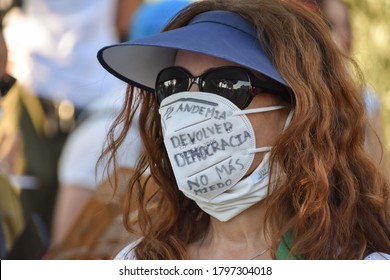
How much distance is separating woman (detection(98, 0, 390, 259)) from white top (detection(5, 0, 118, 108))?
2850mm

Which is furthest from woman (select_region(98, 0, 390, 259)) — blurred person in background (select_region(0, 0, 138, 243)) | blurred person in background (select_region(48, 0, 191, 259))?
blurred person in background (select_region(0, 0, 138, 243))

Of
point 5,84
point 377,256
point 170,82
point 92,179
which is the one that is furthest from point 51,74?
point 377,256

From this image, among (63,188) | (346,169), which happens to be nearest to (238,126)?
(346,169)

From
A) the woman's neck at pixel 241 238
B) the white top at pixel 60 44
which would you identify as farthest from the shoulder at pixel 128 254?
the white top at pixel 60 44

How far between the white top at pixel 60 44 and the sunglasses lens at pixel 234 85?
9.68ft

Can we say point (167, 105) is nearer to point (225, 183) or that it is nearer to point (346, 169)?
point (225, 183)

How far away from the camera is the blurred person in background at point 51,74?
5547mm

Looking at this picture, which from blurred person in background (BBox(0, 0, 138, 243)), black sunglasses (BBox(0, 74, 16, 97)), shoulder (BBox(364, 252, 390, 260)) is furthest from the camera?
blurred person in background (BBox(0, 0, 138, 243))

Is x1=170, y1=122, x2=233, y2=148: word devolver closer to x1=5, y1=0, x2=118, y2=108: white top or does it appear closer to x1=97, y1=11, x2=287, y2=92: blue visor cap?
x1=97, y1=11, x2=287, y2=92: blue visor cap

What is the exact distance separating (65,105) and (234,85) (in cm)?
303

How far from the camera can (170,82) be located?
9.66 feet

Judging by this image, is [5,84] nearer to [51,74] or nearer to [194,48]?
[194,48]

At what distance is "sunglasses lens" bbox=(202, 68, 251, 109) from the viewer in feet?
9.27
